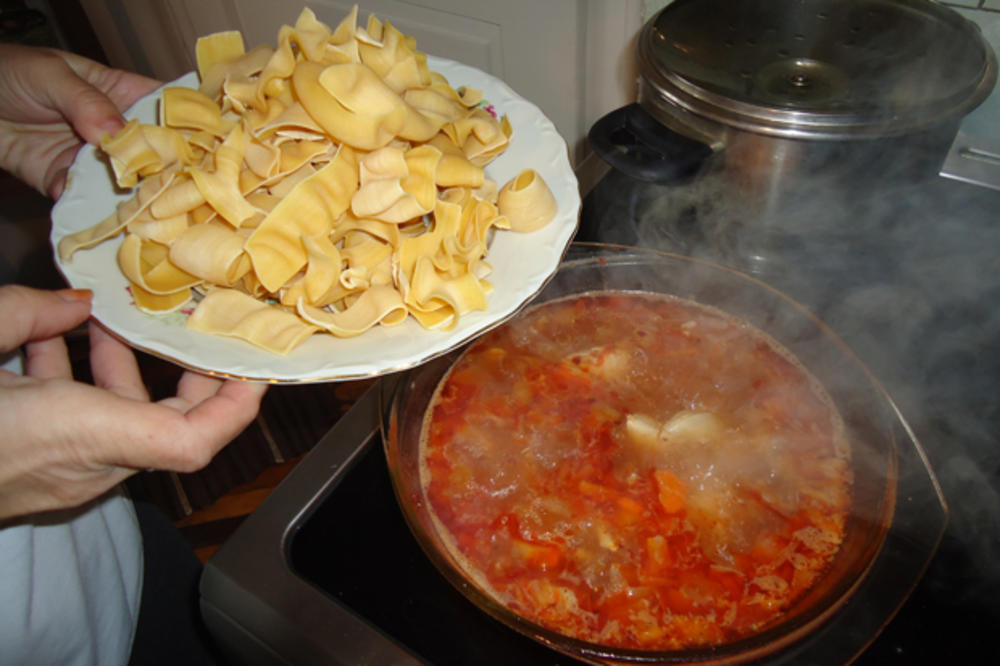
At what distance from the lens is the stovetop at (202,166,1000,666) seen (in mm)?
931

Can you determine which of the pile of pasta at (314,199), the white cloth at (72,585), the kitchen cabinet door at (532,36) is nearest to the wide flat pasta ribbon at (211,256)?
the pile of pasta at (314,199)

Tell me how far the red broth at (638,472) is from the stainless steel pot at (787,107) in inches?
9.4

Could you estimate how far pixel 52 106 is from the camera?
137cm

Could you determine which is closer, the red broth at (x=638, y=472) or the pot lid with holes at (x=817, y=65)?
the red broth at (x=638, y=472)

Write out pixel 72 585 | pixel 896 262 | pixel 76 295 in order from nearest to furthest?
pixel 76 295, pixel 72 585, pixel 896 262

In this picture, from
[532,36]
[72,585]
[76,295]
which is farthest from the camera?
[532,36]

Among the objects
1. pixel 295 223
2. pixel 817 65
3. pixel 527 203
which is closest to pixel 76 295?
pixel 295 223

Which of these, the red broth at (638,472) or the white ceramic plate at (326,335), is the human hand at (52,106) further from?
the red broth at (638,472)

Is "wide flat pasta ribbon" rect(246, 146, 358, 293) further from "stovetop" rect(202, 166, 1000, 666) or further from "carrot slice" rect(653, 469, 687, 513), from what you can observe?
"carrot slice" rect(653, 469, 687, 513)

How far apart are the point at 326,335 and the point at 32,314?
0.41 metres

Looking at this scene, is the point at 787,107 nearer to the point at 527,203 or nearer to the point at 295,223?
the point at 527,203

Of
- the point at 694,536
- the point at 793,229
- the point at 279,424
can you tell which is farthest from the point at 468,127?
the point at 279,424

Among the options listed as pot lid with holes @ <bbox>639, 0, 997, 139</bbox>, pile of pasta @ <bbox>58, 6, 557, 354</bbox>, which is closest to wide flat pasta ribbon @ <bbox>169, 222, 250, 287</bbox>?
pile of pasta @ <bbox>58, 6, 557, 354</bbox>

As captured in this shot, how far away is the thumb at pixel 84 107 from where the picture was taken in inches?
48.1
